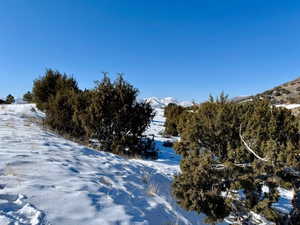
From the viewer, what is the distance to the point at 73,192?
319 cm

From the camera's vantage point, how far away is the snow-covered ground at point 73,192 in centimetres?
257

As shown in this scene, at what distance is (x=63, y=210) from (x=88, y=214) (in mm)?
325

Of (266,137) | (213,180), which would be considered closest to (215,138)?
(266,137)

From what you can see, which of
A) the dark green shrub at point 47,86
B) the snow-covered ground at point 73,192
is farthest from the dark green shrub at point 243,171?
the dark green shrub at point 47,86

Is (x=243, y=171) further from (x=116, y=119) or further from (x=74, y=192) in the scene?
(x=116, y=119)

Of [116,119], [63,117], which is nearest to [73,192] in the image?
[116,119]

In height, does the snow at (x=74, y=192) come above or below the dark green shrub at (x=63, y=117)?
below

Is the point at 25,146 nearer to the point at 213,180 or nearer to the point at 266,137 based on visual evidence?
the point at 213,180

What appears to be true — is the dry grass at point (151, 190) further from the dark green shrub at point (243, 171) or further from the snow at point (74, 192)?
the dark green shrub at point (243, 171)

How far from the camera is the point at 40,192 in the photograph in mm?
2949

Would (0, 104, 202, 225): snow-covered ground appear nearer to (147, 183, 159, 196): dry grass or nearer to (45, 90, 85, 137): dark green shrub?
(147, 183, 159, 196): dry grass

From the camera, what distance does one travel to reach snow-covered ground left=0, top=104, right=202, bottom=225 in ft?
8.44

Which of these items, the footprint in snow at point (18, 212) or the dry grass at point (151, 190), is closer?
the footprint in snow at point (18, 212)

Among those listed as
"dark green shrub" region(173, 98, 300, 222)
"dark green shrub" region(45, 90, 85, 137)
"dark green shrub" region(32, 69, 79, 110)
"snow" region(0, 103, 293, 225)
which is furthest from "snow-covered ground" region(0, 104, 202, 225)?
"dark green shrub" region(32, 69, 79, 110)
